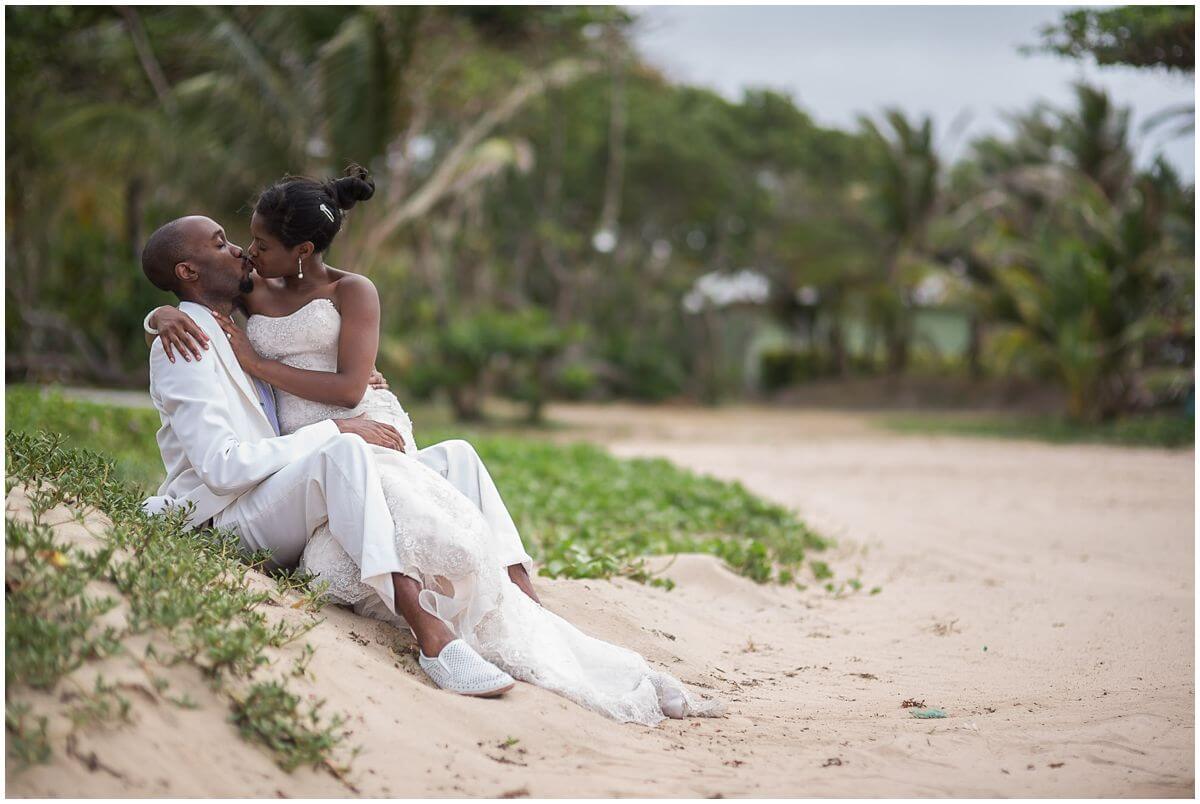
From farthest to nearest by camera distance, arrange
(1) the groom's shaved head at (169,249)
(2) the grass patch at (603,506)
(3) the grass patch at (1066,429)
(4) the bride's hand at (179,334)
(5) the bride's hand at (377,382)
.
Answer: (3) the grass patch at (1066,429) < (2) the grass patch at (603,506) < (5) the bride's hand at (377,382) < (1) the groom's shaved head at (169,249) < (4) the bride's hand at (179,334)

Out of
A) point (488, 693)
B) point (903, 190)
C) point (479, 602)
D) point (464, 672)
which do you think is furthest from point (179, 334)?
point (903, 190)

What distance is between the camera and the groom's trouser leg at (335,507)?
11.9 ft

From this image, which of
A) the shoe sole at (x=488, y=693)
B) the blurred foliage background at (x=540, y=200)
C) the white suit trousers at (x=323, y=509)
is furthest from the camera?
the blurred foliage background at (x=540, y=200)

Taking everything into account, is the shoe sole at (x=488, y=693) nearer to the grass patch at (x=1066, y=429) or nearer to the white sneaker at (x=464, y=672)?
the white sneaker at (x=464, y=672)

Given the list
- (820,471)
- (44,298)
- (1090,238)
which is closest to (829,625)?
(820,471)

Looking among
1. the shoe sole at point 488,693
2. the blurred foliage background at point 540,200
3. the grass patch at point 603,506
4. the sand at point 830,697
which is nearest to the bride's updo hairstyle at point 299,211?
the sand at point 830,697

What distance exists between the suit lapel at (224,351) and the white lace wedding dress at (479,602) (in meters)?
0.47

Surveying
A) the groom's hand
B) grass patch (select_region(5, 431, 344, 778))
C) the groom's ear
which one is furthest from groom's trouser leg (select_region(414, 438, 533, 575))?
the groom's ear

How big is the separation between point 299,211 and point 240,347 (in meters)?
0.52

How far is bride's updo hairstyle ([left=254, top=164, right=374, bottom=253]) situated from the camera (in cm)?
399

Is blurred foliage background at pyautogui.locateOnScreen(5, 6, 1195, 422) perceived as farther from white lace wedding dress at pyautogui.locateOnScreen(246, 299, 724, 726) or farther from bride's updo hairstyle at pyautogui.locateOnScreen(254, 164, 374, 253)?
white lace wedding dress at pyautogui.locateOnScreen(246, 299, 724, 726)

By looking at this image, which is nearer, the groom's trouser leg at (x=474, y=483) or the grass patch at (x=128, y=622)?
the grass patch at (x=128, y=622)

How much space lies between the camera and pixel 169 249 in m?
3.92

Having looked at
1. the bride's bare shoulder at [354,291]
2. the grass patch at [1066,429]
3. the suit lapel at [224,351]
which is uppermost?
the bride's bare shoulder at [354,291]
